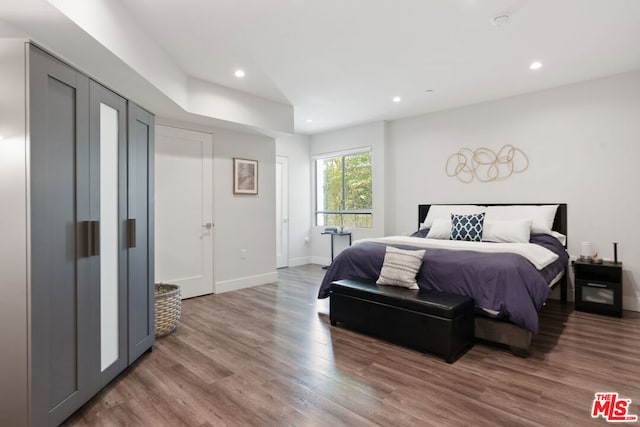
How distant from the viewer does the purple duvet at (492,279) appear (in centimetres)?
255

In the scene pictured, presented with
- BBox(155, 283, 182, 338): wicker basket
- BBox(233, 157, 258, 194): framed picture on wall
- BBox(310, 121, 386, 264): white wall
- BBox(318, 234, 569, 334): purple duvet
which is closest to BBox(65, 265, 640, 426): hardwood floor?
BBox(155, 283, 182, 338): wicker basket

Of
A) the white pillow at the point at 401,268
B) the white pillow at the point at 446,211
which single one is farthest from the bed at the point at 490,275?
the white pillow at the point at 446,211

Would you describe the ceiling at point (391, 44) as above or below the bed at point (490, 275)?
above

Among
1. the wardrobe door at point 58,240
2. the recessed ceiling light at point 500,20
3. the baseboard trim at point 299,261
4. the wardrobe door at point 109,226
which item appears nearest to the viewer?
the wardrobe door at point 58,240

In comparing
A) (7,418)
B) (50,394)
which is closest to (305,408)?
(50,394)

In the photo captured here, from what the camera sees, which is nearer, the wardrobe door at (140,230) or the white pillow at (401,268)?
the wardrobe door at (140,230)

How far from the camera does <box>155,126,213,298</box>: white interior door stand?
4.07 metres

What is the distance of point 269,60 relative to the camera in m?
3.43

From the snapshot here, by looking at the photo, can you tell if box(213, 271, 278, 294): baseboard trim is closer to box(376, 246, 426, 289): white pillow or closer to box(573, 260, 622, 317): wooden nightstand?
box(376, 246, 426, 289): white pillow

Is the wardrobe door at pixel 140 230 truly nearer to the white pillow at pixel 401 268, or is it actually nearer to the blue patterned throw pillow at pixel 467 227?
the white pillow at pixel 401 268

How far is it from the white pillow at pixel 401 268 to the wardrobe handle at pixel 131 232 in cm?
203

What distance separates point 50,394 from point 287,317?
213cm

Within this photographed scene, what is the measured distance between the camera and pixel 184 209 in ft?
14.0

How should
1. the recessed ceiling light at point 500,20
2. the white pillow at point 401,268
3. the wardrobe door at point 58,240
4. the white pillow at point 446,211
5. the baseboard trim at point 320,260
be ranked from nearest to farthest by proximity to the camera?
the wardrobe door at point 58,240, the recessed ceiling light at point 500,20, the white pillow at point 401,268, the white pillow at point 446,211, the baseboard trim at point 320,260
